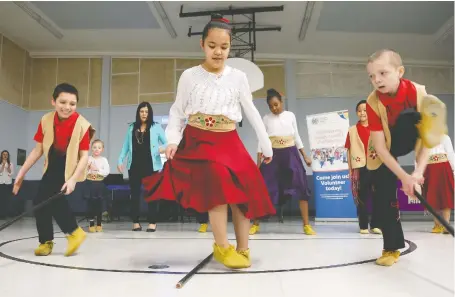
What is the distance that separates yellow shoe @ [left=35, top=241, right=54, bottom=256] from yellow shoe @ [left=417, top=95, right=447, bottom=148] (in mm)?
2257

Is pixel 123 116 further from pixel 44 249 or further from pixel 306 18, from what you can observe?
pixel 44 249

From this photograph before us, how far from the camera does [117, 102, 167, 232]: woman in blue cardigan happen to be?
4223mm

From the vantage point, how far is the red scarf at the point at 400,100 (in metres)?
1.78

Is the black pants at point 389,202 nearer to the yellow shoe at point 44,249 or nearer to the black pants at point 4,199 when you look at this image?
the yellow shoe at point 44,249

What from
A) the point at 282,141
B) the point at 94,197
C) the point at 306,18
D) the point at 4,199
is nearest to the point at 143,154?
the point at 94,197

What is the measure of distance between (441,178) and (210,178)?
3258mm

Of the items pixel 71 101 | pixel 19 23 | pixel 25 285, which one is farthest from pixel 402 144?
pixel 19 23

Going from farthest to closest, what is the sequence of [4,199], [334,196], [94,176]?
[4,199] → [334,196] → [94,176]

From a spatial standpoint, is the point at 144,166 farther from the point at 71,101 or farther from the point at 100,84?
the point at 100,84

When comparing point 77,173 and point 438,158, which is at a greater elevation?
point 438,158

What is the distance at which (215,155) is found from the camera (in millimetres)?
1871

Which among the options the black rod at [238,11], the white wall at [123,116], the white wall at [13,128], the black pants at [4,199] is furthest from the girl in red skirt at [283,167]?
the white wall at [13,128]

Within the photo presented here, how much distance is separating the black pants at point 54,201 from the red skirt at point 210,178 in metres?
0.78

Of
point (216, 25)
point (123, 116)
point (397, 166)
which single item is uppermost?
point (123, 116)
